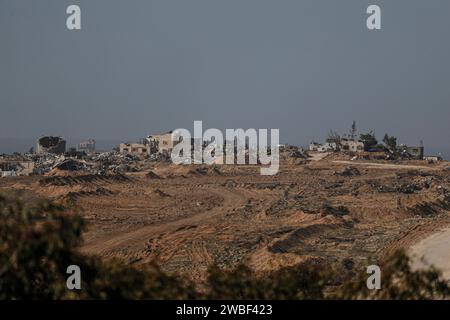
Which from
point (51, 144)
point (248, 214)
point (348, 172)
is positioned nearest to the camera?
point (248, 214)

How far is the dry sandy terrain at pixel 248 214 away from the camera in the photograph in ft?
50.4

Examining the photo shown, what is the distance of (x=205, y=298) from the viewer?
6426 mm

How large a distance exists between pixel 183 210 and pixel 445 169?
28.5 meters

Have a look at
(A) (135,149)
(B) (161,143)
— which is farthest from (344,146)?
(A) (135,149)

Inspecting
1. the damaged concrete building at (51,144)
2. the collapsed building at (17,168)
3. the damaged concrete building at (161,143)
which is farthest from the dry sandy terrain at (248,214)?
the damaged concrete building at (51,144)

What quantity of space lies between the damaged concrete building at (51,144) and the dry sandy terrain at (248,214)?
18242mm

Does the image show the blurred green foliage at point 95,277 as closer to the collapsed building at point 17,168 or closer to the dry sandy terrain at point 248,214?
the dry sandy terrain at point 248,214

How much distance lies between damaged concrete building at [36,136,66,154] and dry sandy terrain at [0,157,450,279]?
18.2 metres

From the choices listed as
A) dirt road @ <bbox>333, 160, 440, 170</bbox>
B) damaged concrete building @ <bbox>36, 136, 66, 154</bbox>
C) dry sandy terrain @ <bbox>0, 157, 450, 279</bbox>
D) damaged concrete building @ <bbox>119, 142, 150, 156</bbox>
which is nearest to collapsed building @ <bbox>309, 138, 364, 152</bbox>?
dirt road @ <bbox>333, 160, 440, 170</bbox>

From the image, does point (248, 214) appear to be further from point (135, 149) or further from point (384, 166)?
point (135, 149)

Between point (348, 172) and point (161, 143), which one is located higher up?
point (161, 143)

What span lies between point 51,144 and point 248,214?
37.2 m

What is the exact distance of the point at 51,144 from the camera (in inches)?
2162

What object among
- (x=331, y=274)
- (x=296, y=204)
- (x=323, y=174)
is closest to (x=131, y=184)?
(x=296, y=204)
